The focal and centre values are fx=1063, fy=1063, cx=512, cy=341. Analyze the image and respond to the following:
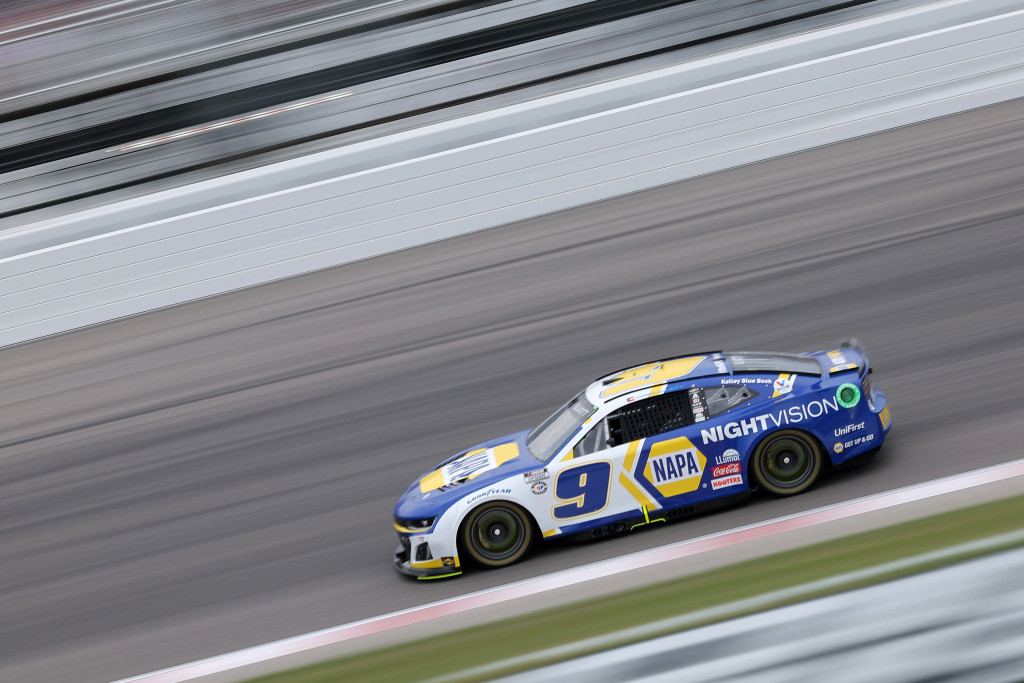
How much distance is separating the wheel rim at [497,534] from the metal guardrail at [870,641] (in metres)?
3.50

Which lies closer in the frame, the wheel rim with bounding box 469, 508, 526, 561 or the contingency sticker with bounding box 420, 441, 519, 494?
the wheel rim with bounding box 469, 508, 526, 561

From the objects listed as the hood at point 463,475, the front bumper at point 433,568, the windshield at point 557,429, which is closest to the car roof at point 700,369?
the windshield at point 557,429

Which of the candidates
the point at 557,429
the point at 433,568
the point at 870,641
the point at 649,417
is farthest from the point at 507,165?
the point at 870,641

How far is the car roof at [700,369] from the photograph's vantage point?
7184mm

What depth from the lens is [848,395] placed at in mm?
7055

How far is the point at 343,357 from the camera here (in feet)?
38.8

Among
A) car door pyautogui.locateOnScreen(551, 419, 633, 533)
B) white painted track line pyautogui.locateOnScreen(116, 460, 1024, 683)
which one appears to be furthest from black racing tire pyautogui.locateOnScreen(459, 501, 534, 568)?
white painted track line pyautogui.locateOnScreen(116, 460, 1024, 683)

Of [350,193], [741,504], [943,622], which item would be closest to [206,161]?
[350,193]

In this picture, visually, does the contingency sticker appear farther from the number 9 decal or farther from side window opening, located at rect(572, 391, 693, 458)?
side window opening, located at rect(572, 391, 693, 458)

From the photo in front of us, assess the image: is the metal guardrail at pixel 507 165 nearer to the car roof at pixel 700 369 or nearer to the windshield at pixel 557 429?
the windshield at pixel 557 429

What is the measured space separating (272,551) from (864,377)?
15.0 feet

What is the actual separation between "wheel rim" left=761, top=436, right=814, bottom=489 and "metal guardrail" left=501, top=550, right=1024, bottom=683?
3.57 meters

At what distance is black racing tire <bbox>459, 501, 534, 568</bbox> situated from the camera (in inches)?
277

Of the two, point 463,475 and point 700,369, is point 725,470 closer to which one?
point 700,369
